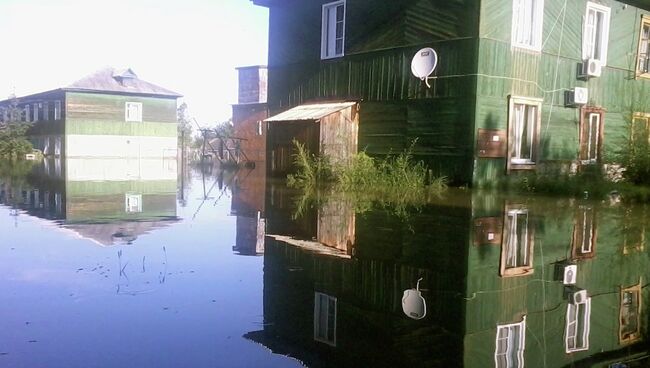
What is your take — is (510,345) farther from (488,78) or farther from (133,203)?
(488,78)

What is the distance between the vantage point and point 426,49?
15.4 meters

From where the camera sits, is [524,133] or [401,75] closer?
[524,133]

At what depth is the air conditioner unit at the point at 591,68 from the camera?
16516 mm

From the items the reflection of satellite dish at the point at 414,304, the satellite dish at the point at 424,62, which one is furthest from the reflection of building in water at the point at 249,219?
the satellite dish at the point at 424,62

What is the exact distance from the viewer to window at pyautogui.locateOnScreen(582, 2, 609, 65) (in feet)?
56.6

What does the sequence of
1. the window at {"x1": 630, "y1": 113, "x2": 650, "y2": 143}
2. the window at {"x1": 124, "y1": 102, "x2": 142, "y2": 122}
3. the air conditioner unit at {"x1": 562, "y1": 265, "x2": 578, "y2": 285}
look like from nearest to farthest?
the air conditioner unit at {"x1": 562, "y1": 265, "x2": 578, "y2": 285}
the window at {"x1": 630, "y1": 113, "x2": 650, "y2": 143}
the window at {"x1": 124, "y1": 102, "x2": 142, "y2": 122}

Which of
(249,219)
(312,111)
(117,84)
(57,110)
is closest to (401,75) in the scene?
(312,111)

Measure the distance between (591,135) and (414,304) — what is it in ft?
50.6

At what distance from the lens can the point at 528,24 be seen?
15570mm

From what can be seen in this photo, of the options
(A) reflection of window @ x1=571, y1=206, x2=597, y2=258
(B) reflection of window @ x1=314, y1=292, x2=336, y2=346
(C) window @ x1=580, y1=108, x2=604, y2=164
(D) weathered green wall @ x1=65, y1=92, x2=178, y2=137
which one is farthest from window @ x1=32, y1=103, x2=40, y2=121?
(B) reflection of window @ x1=314, y1=292, x2=336, y2=346

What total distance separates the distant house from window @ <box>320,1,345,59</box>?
28.5 m

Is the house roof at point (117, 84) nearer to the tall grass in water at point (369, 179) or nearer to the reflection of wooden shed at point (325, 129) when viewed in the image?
the reflection of wooden shed at point (325, 129)

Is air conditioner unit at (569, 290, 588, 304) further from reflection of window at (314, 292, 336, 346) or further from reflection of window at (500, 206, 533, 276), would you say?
reflection of window at (314, 292, 336, 346)

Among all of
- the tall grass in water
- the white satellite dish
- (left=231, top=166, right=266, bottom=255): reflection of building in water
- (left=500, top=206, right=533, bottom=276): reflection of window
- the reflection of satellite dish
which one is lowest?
(left=231, top=166, right=266, bottom=255): reflection of building in water
